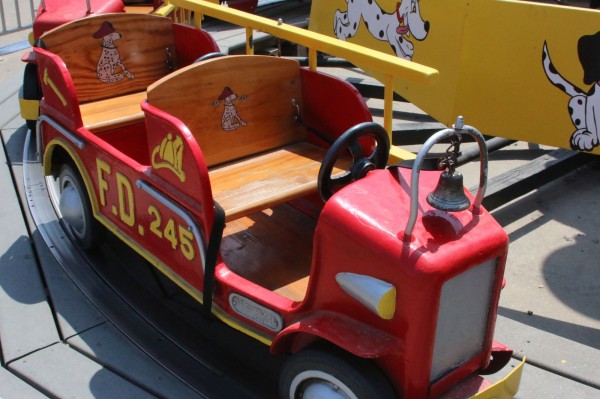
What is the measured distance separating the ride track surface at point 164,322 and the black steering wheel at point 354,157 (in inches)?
30.8

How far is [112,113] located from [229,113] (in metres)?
0.92

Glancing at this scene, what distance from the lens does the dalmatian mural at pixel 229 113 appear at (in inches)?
128

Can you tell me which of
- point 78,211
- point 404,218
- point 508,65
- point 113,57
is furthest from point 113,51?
point 404,218

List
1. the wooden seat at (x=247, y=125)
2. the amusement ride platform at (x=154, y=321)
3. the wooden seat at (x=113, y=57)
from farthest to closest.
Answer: the wooden seat at (x=113, y=57) < the wooden seat at (x=247, y=125) < the amusement ride platform at (x=154, y=321)

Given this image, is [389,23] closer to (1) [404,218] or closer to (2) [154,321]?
(2) [154,321]

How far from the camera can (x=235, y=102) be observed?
333 centimetres

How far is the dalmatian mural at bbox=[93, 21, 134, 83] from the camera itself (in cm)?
407

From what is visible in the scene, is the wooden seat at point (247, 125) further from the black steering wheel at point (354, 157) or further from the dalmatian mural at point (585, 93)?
the dalmatian mural at point (585, 93)

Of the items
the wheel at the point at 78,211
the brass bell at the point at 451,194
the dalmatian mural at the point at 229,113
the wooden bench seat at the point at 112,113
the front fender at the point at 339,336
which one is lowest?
the wheel at the point at 78,211

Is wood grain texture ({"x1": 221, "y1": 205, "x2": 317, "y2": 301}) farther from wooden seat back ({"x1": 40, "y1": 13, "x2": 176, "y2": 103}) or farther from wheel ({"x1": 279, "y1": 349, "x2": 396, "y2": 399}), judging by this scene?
wooden seat back ({"x1": 40, "y1": 13, "x2": 176, "y2": 103})

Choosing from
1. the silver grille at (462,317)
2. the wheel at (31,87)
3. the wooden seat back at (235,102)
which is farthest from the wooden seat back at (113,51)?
the silver grille at (462,317)

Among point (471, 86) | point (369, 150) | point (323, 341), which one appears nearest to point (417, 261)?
point (323, 341)

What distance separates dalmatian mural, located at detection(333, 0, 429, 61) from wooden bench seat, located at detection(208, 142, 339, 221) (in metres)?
1.54

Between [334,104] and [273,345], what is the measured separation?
1380 millimetres
